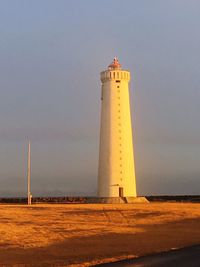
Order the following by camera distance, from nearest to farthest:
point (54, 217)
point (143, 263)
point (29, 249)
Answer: point (143, 263)
point (29, 249)
point (54, 217)

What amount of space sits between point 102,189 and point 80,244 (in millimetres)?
36720

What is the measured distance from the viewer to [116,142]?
5581 centimetres

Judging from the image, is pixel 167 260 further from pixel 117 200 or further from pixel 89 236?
pixel 117 200

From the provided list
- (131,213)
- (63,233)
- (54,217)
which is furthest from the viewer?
(131,213)

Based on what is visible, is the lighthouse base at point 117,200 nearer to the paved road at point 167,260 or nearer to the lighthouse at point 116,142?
the lighthouse at point 116,142

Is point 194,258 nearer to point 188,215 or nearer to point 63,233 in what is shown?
point 63,233

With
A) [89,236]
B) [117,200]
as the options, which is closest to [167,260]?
[89,236]

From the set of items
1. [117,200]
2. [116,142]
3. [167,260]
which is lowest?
[167,260]

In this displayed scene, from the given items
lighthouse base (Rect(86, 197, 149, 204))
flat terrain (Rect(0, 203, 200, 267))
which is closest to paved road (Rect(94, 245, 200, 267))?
flat terrain (Rect(0, 203, 200, 267))

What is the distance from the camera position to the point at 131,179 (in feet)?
186

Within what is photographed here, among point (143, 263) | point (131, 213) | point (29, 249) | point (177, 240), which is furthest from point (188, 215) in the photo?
point (143, 263)

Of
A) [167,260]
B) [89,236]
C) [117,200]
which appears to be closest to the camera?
[167,260]

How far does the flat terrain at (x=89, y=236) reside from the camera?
16.5 metres

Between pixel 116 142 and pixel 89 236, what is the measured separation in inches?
1302
